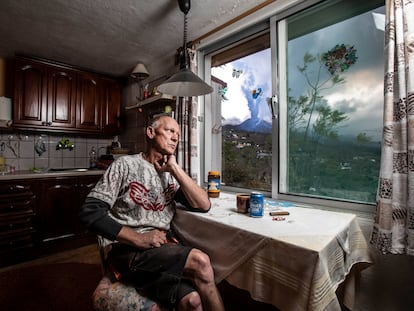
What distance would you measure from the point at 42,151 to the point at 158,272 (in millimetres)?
2882

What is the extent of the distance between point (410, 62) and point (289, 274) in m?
1.10

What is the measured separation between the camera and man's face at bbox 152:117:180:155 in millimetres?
1291

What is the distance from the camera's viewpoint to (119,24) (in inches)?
78.2

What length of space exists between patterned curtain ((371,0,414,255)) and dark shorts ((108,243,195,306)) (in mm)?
936

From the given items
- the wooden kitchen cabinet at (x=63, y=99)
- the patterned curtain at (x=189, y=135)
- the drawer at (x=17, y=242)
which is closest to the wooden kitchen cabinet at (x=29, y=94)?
the wooden kitchen cabinet at (x=63, y=99)

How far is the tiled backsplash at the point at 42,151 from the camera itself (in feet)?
9.04

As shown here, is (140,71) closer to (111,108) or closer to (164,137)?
(111,108)

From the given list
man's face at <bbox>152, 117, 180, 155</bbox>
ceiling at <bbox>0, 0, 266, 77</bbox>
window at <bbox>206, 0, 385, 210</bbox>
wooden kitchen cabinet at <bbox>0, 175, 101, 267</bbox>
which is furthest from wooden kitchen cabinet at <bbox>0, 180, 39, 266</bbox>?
window at <bbox>206, 0, 385, 210</bbox>

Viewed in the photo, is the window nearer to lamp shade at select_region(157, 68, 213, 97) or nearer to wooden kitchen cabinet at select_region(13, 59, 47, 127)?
lamp shade at select_region(157, 68, 213, 97)

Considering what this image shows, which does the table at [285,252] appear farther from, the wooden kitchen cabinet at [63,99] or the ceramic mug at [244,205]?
the wooden kitchen cabinet at [63,99]

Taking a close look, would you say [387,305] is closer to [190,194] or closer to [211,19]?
[190,194]

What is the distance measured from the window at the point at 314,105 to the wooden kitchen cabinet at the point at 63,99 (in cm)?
206

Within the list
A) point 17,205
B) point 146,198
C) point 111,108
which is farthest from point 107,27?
point 17,205

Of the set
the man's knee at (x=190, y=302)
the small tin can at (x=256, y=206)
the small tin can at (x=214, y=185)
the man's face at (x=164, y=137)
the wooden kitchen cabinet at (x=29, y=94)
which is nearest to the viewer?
the man's knee at (x=190, y=302)
